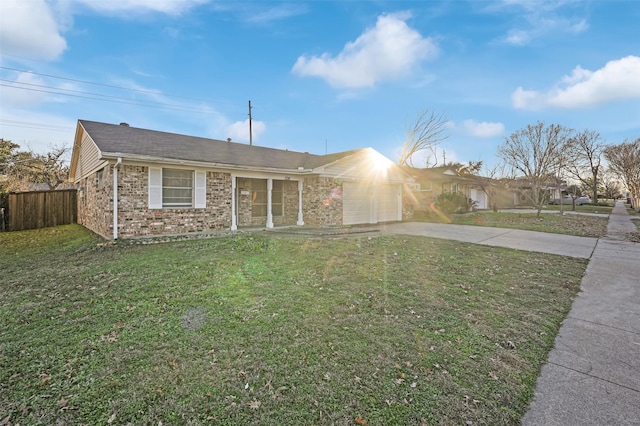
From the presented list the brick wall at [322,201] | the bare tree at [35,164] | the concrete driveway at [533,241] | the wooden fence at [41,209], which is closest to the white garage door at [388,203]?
the brick wall at [322,201]

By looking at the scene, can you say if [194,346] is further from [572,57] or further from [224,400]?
[572,57]

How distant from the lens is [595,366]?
9.35 ft

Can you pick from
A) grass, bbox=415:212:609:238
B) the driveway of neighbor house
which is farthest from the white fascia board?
the driveway of neighbor house

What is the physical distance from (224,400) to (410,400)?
1458 mm

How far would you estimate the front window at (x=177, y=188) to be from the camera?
10000mm

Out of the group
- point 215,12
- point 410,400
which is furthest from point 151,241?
point 410,400

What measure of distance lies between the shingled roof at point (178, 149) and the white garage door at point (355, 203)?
1755 millimetres

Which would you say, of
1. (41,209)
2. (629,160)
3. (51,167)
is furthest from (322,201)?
(629,160)

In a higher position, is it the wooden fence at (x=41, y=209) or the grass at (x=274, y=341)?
the wooden fence at (x=41, y=209)

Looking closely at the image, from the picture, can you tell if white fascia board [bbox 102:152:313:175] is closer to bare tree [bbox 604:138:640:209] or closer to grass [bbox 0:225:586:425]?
grass [bbox 0:225:586:425]

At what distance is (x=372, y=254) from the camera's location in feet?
24.7

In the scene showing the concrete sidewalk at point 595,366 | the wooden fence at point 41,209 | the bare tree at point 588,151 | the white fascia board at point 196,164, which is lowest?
the concrete sidewalk at point 595,366

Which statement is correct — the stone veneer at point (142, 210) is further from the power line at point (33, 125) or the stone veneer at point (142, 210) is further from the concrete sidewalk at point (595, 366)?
the power line at point (33, 125)

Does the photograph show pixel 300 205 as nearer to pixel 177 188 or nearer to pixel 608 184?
pixel 177 188
